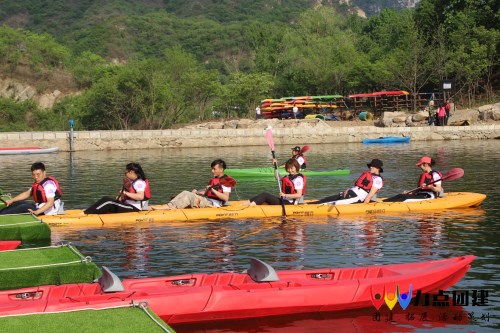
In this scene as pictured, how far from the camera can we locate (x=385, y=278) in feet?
33.9

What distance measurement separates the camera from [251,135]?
44531 mm

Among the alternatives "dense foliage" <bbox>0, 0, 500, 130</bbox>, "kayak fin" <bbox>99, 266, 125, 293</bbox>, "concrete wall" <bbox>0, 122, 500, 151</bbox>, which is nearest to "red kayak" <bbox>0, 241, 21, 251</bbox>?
"kayak fin" <bbox>99, 266, 125, 293</bbox>

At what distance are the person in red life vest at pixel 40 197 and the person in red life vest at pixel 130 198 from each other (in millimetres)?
757

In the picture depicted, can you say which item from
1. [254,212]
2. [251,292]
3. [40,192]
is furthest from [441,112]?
[251,292]

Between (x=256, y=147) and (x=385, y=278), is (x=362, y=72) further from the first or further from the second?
(x=385, y=278)

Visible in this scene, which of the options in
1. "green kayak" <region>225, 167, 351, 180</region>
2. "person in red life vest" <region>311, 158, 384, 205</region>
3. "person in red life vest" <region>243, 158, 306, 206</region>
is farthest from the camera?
"green kayak" <region>225, 167, 351, 180</region>

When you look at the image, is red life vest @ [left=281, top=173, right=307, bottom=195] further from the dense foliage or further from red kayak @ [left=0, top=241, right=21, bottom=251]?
the dense foliage

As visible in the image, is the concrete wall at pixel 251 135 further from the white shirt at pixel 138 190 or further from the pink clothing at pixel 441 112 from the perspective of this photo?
the white shirt at pixel 138 190

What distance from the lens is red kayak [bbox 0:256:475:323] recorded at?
372 inches

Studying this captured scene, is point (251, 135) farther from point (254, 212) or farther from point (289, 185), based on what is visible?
point (254, 212)

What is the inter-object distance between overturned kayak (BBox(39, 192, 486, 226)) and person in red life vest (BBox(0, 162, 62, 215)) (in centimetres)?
24

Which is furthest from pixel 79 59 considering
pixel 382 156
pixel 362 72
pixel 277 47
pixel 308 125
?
pixel 382 156

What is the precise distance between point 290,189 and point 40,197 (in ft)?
16.5

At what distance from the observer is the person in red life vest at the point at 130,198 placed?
1656cm
